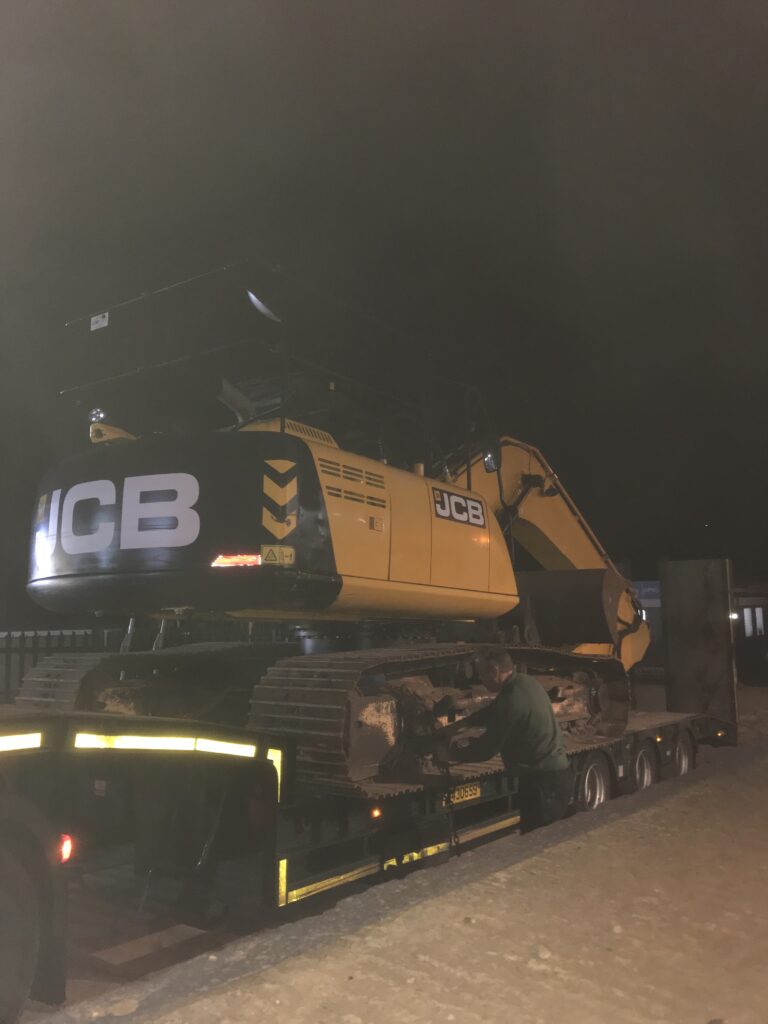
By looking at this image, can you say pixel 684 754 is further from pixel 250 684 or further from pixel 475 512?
pixel 250 684

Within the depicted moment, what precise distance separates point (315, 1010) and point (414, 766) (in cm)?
294

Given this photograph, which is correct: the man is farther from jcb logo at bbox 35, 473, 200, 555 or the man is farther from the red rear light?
the red rear light

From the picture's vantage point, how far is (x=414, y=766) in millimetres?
6402

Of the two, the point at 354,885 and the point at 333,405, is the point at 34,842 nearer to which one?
the point at 354,885

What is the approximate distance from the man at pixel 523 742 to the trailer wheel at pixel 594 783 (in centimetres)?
152

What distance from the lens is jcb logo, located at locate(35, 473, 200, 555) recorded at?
5680 millimetres

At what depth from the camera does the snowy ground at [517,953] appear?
11.6 ft

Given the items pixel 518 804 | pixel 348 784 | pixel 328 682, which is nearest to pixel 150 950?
pixel 348 784

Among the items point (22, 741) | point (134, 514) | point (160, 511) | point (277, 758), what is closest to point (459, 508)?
point (160, 511)

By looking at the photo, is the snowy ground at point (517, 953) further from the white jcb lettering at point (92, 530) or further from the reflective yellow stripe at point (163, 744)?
the white jcb lettering at point (92, 530)

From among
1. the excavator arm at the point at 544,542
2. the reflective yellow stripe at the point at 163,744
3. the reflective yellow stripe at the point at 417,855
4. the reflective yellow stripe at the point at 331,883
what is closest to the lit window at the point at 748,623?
the excavator arm at the point at 544,542

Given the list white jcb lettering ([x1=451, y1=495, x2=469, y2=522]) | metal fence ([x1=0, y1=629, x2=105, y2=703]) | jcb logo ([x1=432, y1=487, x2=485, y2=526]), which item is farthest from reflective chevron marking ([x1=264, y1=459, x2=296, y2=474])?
metal fence ([x1=0, y1=629, x2=105, y2=703])

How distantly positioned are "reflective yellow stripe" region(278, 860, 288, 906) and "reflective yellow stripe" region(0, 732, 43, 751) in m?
1.85

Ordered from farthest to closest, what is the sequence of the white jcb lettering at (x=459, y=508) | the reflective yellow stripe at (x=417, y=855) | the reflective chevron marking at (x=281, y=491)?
the white jcb lettering at (x=459, y=508) < the reflective yellow stripe at (x=417, y=855) < the reflective chevron marking at (x=281, y=491)
